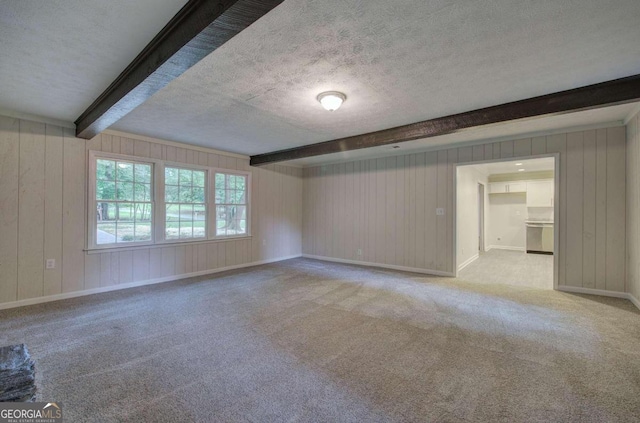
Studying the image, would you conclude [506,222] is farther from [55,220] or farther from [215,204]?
[55,220]

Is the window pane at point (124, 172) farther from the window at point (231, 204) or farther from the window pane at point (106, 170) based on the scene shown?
the window at point (231, 204)

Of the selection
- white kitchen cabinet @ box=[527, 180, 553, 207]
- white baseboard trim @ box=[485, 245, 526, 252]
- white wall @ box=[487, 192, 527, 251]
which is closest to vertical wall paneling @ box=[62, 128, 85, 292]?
white baseboard trim @ box=[485, 245, 526, 252]

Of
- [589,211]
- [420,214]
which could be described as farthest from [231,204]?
[589,211]

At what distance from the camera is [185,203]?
5105mm

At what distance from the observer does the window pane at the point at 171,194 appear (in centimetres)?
484

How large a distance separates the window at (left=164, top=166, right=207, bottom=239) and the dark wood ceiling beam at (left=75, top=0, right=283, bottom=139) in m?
2.23

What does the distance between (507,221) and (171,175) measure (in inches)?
370

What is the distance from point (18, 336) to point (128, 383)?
1.69 meters

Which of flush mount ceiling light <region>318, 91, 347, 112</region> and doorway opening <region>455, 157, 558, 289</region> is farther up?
flush mount ceiling light <region>318, 91, 347, 112</region>

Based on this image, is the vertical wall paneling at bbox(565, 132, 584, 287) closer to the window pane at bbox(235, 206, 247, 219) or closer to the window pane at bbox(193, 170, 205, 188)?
the window pane at bbox(235, 206, 247, 219)

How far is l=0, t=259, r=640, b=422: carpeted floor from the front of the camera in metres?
1.73

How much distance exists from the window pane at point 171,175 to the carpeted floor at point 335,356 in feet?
6.34

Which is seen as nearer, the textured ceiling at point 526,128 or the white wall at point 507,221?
the textured ceiling at point 526,128

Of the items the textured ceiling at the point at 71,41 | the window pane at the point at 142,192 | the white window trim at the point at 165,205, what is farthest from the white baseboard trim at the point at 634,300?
the window pane at the point at 142,192
